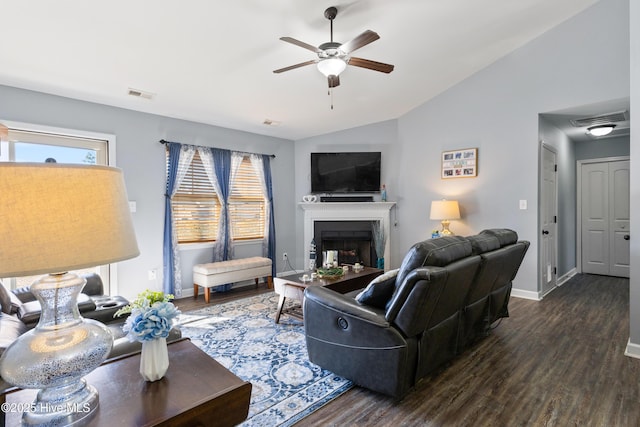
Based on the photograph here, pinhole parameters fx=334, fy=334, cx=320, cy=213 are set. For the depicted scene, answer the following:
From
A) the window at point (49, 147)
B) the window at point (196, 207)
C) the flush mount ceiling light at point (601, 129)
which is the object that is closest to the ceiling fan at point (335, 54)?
the window at point (196, 207)

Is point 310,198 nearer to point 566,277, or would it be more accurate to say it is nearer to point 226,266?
point 226,266

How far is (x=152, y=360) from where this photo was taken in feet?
4.07

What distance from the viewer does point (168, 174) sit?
14.9 ft

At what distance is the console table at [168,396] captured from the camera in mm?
1042

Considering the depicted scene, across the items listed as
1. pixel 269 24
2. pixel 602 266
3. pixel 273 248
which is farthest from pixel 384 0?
pixel 602 266

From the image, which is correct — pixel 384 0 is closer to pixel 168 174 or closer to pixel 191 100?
pixel 191 100

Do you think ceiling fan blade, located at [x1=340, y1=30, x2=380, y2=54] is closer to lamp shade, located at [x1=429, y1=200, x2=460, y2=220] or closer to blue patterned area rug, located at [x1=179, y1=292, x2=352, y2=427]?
blue patterned area rug, located at [x1=179, y1=292, x2=352, y2=427]

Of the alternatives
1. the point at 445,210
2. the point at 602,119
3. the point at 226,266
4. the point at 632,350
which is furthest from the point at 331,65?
the point at 602,119

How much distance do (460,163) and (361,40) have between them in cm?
294

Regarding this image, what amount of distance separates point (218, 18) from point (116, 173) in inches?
97.2

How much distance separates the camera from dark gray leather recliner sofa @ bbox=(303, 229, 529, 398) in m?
1.92

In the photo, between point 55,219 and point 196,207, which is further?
point 196,207

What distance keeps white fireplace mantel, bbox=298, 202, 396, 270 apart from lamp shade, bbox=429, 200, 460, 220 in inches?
36.1

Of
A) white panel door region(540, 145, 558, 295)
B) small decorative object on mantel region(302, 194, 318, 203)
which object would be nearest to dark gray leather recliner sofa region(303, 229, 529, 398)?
white panel door region(540, 145, 558, 295)
